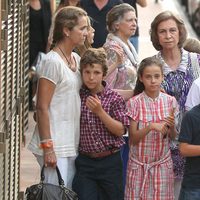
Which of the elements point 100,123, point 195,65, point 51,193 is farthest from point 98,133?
point 195,65

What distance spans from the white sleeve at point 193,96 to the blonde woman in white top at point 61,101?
0.83 meters

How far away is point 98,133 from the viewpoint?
25.0 feet

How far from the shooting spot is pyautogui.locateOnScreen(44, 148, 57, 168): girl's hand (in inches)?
292

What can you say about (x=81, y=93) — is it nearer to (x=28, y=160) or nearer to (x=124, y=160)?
(x=124, y=160)

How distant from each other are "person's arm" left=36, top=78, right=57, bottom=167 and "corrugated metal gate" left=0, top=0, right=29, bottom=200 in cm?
22

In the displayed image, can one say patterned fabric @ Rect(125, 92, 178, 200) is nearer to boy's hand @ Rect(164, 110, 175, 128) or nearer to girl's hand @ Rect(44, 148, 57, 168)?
boy's hand @ Rect(164, 110, 175, 128)

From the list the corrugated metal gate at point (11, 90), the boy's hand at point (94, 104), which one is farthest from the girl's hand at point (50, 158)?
the boy's hand at point (94, 104)

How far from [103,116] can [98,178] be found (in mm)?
505

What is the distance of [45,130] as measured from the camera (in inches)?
292

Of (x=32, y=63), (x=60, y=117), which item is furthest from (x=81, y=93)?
(x=32, y=63)

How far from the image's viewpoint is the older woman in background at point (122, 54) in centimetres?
837

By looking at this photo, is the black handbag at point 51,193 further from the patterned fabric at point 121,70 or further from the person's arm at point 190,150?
the patterned fabric at point 121,70

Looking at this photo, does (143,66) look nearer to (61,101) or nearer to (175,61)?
(175,61)

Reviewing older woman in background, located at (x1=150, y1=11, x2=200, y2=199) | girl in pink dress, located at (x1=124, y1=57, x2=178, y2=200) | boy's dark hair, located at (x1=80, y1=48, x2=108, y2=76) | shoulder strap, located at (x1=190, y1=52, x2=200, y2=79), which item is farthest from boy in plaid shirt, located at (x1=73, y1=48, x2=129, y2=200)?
shoulder strap, located at (x1=190, y1=52, x2=200, y2=79)
